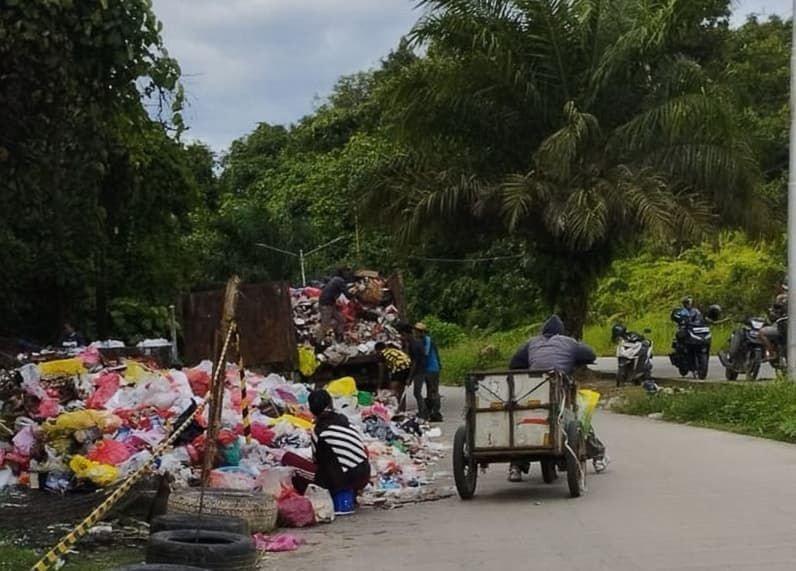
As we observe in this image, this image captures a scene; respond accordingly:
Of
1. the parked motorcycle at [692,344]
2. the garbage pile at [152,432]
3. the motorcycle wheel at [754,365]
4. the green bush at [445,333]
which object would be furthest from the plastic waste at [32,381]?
the green bush at [445,333]

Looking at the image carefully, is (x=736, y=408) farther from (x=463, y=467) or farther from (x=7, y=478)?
(x=7, y=478)

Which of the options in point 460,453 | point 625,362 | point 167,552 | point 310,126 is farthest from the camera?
point 310,126

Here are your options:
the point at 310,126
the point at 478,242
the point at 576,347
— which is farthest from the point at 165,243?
the point at 310,126

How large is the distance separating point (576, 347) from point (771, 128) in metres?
31.2

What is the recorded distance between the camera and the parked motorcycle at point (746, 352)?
22781 millimetres

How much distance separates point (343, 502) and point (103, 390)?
4405 millimetres

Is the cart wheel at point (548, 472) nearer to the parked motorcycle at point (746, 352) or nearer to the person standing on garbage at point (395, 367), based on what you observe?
the person standing on garbage at point (395, 367)

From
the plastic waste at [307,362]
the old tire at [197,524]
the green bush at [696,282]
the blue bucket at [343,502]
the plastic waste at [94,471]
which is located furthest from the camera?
the green bush at [696,282]

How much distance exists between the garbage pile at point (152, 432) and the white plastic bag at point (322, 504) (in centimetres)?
33

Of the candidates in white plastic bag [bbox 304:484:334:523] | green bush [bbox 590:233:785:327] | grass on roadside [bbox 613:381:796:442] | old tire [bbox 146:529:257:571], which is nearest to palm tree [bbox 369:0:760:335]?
grass on roadside [bbox 613:381:796:442]

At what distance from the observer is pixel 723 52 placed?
42250 mm

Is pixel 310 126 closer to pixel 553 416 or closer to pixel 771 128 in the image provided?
pixel 771 128

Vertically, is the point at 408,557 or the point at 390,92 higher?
the point at 390,92

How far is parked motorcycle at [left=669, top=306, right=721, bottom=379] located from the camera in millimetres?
24000
